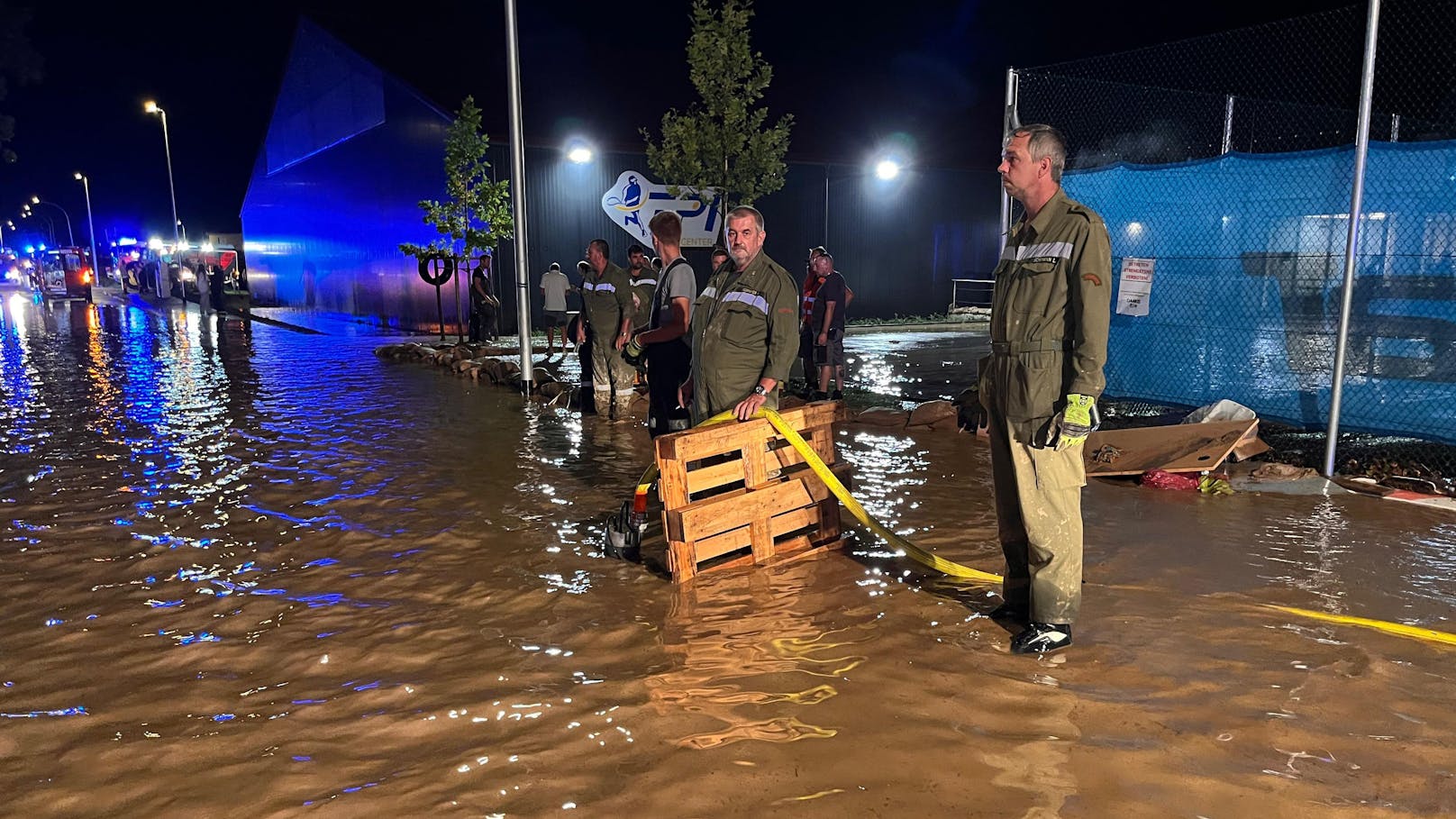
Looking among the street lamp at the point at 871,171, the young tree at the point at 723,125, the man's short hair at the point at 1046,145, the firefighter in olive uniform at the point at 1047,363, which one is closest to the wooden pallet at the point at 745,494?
the firefighter in olive uniform at the point at 1047,363

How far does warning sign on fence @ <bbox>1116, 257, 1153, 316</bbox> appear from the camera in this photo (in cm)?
904

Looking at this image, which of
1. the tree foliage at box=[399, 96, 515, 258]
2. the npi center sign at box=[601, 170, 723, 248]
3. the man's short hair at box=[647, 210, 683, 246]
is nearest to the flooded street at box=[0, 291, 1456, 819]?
the man's short hair at box=[647, 210, 683, 246]

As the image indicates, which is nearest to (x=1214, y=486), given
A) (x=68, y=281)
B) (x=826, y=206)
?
(x=826, y=206)

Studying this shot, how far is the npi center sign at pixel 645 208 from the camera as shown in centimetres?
2211

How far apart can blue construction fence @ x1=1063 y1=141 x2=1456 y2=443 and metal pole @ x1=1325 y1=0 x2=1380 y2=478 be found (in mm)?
1025

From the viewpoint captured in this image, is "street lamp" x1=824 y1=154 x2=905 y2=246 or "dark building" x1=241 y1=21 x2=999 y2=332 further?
"street lamp" x1=824 y1=154 x2=905 y2=246

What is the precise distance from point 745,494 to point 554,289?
529 inches

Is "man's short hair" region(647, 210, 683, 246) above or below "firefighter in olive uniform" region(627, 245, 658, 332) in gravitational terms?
above

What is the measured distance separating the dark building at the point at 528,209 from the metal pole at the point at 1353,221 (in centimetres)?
1685

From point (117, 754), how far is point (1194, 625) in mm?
4639

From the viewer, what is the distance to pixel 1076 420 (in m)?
3.97

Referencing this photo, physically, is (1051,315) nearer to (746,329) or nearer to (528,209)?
(746,329)

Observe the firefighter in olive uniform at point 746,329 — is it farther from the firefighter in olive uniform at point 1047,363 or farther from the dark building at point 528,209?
the dark building at point 528,209

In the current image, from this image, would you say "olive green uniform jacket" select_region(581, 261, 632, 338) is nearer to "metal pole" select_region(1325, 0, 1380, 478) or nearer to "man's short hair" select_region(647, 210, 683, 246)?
"man's short hair" select_region(647, 210, 683, 246)
